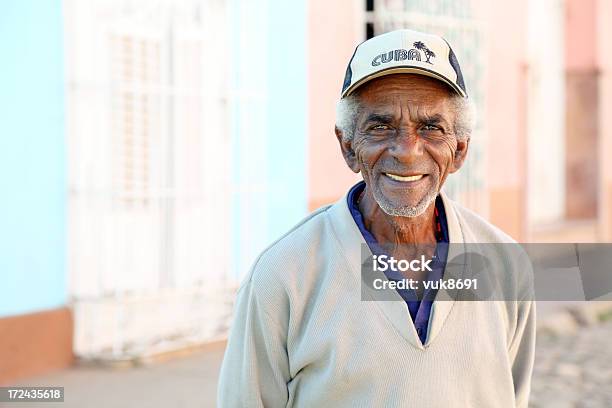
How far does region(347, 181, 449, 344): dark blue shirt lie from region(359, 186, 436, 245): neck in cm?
2

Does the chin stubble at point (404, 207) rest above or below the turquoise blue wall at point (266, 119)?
below

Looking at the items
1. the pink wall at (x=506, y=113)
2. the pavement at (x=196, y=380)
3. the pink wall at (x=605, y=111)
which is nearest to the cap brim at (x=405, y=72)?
the pavement at (x=196, y=380)

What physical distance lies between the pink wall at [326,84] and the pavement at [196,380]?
5.22 ft

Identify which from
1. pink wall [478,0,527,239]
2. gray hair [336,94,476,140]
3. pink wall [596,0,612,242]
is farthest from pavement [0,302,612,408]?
pink wall [596,0,612,242]

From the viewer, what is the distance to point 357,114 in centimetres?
208

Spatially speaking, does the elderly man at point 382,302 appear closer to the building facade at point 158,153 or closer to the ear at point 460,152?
the ear at point 460,152

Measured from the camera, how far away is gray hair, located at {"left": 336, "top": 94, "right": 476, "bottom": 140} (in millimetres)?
2078

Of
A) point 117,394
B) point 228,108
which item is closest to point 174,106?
point 228,108

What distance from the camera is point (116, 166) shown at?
18.2ft

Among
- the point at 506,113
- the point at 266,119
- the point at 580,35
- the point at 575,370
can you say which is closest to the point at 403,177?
the point at 575,370

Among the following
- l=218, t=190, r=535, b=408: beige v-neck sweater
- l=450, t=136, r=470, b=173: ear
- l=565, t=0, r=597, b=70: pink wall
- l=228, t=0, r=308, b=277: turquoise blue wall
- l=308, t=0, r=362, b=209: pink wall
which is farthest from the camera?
l=565, t=0, r=597, b=70: pink wall

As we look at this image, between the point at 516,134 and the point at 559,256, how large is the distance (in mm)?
7157

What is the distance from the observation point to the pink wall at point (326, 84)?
693 cm

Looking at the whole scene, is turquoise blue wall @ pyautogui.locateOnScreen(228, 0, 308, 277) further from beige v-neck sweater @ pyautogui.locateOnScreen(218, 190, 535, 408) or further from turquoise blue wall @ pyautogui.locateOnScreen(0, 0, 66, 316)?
beige v-neck sweater @ pyautogui.locateOnScreen(218, 190, 535, 408)
